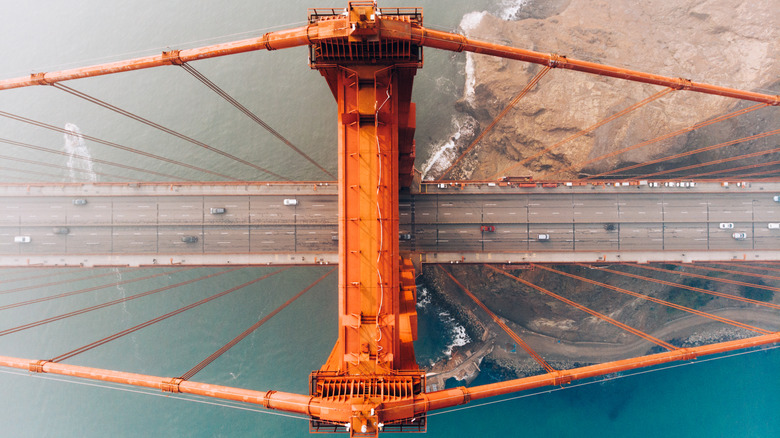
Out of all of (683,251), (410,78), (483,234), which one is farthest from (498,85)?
(683,251)

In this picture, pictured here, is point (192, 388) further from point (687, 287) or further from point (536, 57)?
point (687, 287)

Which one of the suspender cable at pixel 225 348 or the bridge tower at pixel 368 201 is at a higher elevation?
the bridge tower at pixel 368 201

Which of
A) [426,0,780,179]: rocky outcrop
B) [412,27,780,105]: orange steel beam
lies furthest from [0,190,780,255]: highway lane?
[412,27,780,105]: orange steel beam

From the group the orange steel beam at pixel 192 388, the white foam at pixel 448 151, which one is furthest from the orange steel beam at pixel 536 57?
the orange steel beam at pixel 192 388

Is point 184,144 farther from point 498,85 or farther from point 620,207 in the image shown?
point 620,207

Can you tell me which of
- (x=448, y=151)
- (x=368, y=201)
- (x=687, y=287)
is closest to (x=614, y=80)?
(x=448, y=151)

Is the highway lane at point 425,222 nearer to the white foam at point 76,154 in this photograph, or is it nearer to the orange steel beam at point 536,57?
the white foam at point 76,154

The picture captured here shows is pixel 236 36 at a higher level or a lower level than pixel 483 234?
higher
